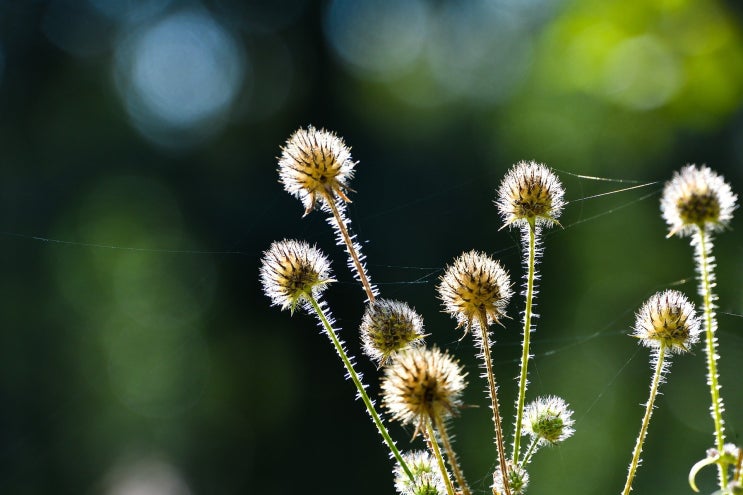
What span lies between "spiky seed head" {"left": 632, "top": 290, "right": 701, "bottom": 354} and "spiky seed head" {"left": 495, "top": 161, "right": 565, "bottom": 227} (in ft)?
1.27

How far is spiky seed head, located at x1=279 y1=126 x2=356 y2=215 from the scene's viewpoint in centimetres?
231

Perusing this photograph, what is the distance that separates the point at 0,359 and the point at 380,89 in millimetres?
9244

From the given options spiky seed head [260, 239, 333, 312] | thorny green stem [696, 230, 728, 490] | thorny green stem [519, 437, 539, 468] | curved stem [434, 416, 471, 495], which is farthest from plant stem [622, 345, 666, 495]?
spiky seed head [260, 239, 333, 312]

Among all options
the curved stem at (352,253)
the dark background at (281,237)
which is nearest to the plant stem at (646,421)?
the curved stem at (352,253)

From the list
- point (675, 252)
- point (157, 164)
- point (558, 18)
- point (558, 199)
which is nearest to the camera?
point (558, 199)

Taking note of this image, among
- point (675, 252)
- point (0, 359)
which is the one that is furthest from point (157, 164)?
point (675, 252)

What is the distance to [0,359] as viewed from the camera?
1430 cm

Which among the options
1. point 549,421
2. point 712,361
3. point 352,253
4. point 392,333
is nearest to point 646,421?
point 712,361

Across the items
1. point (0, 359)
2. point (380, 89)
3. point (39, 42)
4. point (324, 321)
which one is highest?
point (39, 42)

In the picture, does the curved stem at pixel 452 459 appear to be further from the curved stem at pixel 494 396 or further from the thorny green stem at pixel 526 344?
the thorny green stem at pixel 526 344

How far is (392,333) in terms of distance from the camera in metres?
2.03

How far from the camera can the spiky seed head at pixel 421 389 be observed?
1.72m

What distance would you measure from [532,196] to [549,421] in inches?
27.3

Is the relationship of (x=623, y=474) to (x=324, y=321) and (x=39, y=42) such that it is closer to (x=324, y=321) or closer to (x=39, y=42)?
(x=324, y=321)
